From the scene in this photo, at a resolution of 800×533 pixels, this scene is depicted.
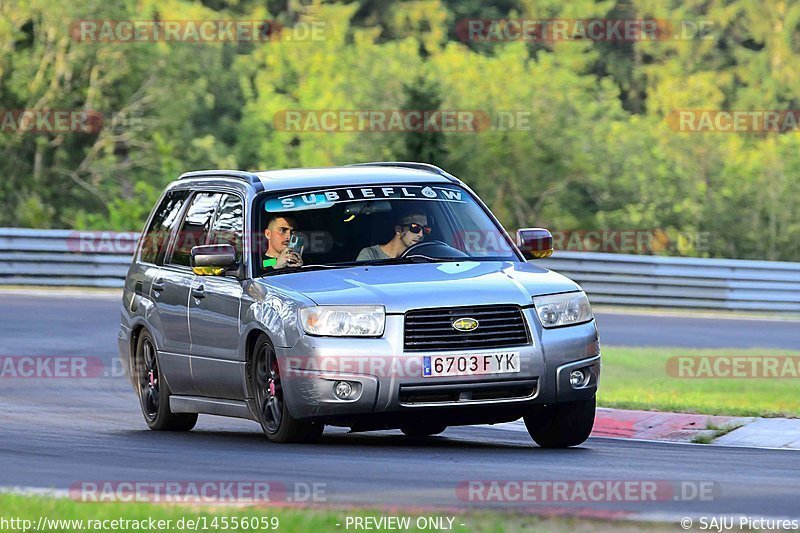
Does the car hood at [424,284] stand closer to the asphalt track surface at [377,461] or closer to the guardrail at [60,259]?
the asphalt track surface at [377,461]

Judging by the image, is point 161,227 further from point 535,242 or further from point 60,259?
point 60,259

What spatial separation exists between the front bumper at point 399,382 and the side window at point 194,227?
2.15 metres

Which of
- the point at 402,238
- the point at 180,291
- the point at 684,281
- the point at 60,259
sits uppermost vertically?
the point at 402,238

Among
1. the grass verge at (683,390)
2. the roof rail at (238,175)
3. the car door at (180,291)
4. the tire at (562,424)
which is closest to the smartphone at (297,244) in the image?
the roof rail at (238,175)

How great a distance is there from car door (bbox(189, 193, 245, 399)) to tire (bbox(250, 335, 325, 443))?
23cm

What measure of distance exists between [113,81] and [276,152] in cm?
1064

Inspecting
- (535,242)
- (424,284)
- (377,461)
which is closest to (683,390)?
(535,242)

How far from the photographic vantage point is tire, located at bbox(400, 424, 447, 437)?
1212 cm

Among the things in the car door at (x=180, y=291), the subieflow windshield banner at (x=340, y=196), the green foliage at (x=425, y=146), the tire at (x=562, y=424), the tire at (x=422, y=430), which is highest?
the subieflow windshield banner at (x=340, y=196)

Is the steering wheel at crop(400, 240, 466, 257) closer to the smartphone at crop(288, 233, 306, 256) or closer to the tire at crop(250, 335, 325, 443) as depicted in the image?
the smartphone at crop(288, 233, 306, 256)

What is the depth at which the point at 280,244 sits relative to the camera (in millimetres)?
11258

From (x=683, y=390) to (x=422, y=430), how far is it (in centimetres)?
464

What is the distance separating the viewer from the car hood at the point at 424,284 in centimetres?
1025

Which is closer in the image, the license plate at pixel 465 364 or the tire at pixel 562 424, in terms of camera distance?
the license plate at pixel 465 364
